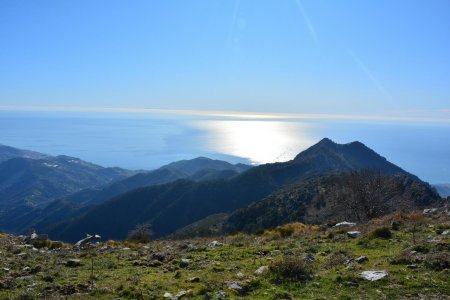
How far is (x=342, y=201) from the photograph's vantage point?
36.7 m

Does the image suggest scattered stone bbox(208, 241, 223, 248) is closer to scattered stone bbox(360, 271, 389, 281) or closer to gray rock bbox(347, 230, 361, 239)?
gray rock bbox(347, 230, 361, 239)

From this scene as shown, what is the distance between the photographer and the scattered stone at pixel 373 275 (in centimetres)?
1016

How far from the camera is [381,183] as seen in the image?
34906 millimetres

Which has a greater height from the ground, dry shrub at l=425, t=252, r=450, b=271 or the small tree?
dry shrub at l=425, t=252, r=450, b=271

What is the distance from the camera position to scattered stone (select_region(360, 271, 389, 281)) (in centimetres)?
1016

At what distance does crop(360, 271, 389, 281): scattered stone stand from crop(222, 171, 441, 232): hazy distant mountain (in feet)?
66.3

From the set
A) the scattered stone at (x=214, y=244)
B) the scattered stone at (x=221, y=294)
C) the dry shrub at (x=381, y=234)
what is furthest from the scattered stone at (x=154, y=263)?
the dry shrub at (x=381, y=234)

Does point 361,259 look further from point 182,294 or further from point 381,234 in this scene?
point 182,294

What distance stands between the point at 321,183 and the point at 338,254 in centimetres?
8438

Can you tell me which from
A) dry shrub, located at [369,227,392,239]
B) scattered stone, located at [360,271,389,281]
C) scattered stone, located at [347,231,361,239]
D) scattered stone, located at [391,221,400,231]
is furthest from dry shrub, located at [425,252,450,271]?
scattered stone, located at [391,221,400,231]

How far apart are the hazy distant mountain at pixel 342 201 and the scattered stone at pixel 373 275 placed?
20199mm

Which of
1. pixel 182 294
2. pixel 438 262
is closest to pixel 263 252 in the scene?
pixel 182 294

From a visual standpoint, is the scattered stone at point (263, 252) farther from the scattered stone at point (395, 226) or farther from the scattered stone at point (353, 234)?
the scattered stone at point (395, 226)

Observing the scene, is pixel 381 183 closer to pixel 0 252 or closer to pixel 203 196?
pixel 0 252
